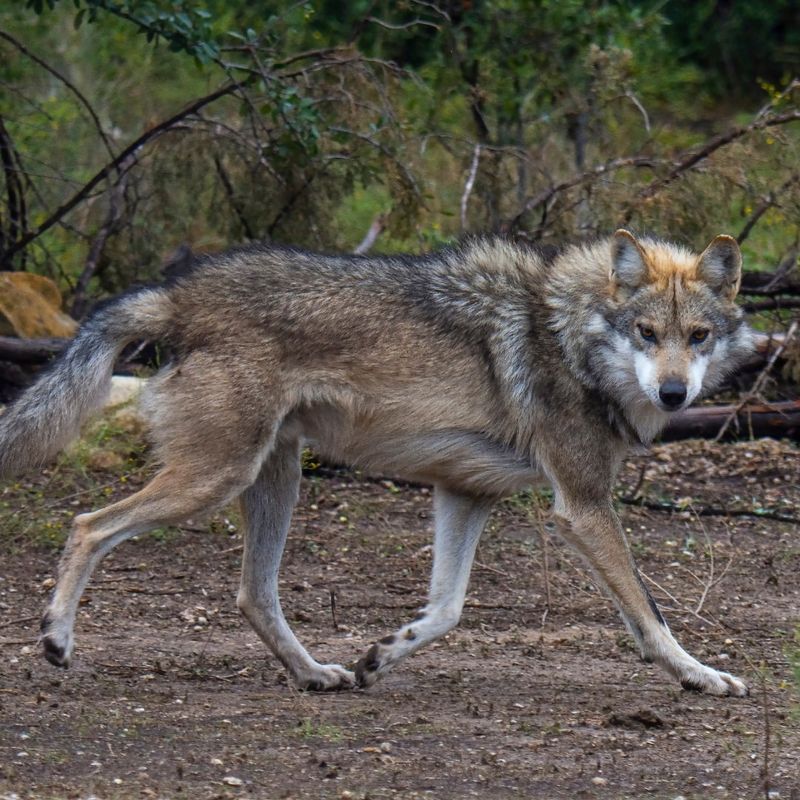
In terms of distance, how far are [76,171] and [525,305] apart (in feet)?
25.7

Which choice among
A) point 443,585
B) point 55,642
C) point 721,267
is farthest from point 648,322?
point 55,642

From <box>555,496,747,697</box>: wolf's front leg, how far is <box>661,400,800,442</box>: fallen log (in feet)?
9.57

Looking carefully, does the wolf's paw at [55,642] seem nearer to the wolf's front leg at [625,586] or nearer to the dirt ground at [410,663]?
the dirt ground at [410,663]

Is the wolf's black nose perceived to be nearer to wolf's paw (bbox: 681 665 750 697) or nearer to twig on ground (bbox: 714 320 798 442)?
wolf's paw (bbox: 681 665 750 697)

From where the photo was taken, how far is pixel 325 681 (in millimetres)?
5371

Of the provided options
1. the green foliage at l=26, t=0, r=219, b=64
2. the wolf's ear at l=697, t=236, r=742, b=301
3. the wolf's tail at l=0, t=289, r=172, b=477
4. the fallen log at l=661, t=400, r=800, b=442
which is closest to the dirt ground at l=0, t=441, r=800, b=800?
the fallen log at l=661, t=400, r=800, b=442

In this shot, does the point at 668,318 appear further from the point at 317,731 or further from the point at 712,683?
the point at 317,731

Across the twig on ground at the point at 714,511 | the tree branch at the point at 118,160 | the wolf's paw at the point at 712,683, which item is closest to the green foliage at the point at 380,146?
the tree branch at the point at 118,160

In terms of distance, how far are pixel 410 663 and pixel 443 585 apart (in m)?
0.52

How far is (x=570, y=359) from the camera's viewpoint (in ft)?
18.1

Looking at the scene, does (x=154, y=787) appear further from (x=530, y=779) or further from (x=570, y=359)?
(x=570, y=359)

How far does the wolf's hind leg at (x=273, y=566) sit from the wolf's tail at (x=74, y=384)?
2.41 ft

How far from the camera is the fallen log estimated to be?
27.1 ft

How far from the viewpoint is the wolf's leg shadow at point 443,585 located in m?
5.30
